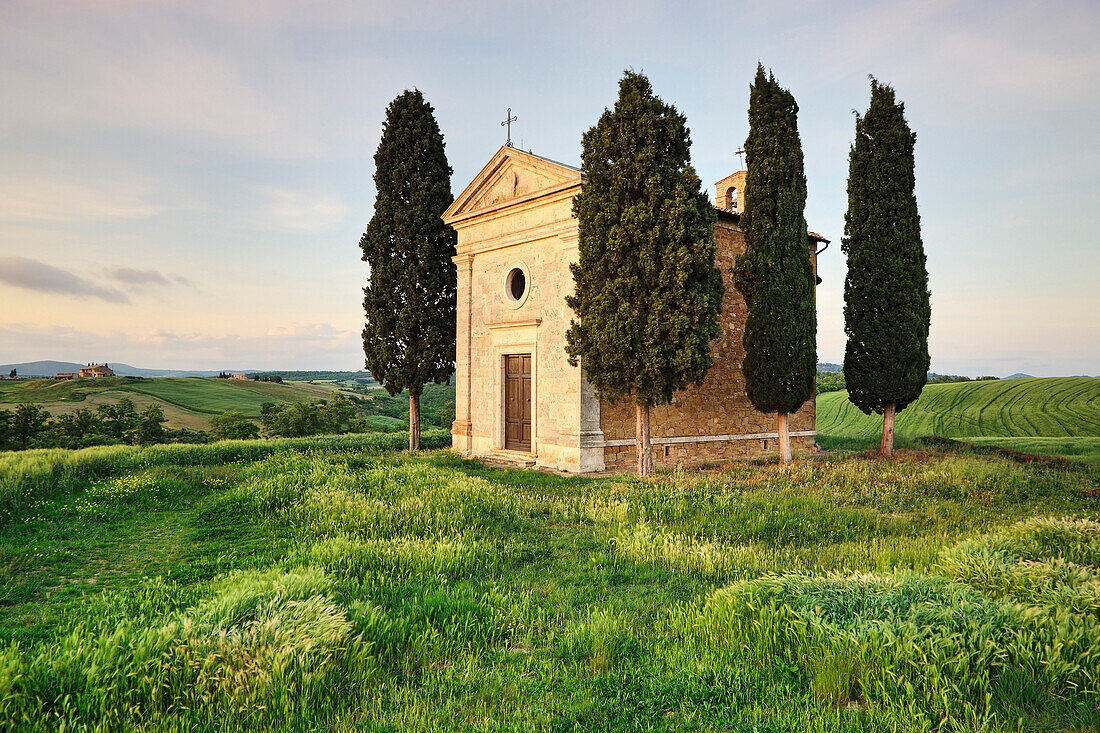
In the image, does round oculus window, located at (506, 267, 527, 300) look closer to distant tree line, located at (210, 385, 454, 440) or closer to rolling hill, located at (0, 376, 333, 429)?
distant tree line, located at (210, 385, 454, 440)

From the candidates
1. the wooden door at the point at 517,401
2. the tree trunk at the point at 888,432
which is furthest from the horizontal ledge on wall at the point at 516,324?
the tree trunk at the point at 888,432

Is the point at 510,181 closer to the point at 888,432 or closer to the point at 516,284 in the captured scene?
the point at 516,284

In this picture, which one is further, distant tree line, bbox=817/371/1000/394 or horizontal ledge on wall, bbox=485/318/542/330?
distant tree line, bbox=817/371/1000/394

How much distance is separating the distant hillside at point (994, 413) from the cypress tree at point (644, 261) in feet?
45.9

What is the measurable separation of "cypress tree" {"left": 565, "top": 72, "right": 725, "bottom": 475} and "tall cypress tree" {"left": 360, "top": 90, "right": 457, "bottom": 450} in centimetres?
704

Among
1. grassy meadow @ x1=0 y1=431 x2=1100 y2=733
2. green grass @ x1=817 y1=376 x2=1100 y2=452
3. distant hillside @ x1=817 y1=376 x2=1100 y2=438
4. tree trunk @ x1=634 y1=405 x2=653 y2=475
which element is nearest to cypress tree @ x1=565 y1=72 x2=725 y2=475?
tree trunk @ x1=634 y1=405 x2=653 y2=475

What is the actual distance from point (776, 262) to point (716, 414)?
4623 mm

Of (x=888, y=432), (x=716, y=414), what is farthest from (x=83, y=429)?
(x=888, y=432)

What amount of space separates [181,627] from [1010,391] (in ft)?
125

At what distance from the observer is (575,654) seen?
13.8 feet

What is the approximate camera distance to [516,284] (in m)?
16.6

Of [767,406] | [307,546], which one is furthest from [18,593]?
[767,406]

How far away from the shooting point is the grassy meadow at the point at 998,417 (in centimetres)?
2114

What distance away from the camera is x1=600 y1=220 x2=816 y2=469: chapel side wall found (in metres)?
14.6
